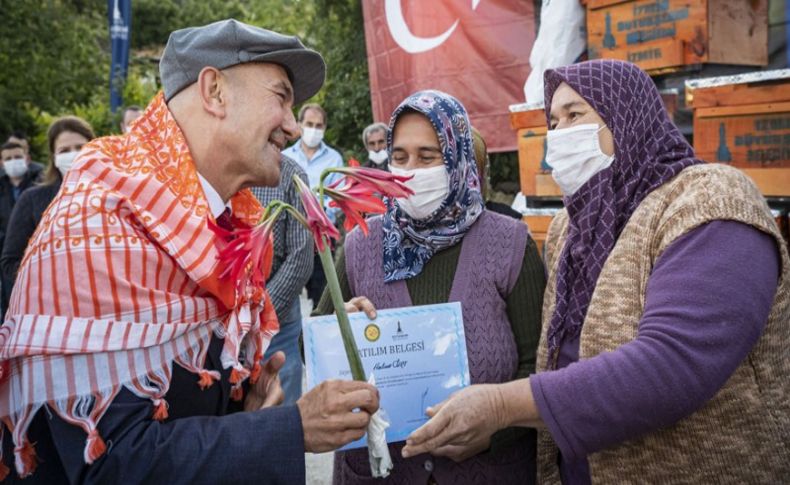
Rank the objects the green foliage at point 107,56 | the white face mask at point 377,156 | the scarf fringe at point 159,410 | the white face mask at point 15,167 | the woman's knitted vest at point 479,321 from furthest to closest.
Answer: the green foliage at point 107,56 < the white face mask at point 377,156 < the white face mask at point 15,167 < the woman's knitted vest at point 479,321 < the scarf fringe at point 159,410

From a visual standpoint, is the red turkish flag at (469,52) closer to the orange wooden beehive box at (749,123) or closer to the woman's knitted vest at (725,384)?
the orange wooden beehive box at (749,123)

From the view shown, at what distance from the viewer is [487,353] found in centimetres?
221

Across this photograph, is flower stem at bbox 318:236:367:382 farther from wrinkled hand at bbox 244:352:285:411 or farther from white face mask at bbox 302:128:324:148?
white face mask at bbox 302:128:324:148

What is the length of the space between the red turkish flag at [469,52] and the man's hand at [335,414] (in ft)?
21.7

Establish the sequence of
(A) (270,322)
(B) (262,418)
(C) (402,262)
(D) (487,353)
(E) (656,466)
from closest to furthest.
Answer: (B) (262,418), (E) (656,466), (A) (270,322), (D) (487,353), (C) (402,262)

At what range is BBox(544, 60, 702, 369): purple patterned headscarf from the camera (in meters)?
2.07

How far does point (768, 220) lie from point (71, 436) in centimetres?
171

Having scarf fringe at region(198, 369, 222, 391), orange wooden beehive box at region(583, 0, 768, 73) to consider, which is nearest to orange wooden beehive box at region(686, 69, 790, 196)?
orange wooden beehive box at region(583, 0, 768, 73)

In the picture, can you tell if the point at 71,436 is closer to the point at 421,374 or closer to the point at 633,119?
the point at 421,374

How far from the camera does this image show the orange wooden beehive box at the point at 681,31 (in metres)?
4.34

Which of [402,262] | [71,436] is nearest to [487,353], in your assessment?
[402,262]

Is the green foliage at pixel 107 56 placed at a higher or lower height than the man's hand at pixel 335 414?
higher

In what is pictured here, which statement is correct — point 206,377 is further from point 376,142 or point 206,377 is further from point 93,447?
point 376,142

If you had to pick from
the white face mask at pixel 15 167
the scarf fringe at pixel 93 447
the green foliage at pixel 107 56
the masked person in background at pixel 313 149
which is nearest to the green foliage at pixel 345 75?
the green foliage at pixel 107 56
